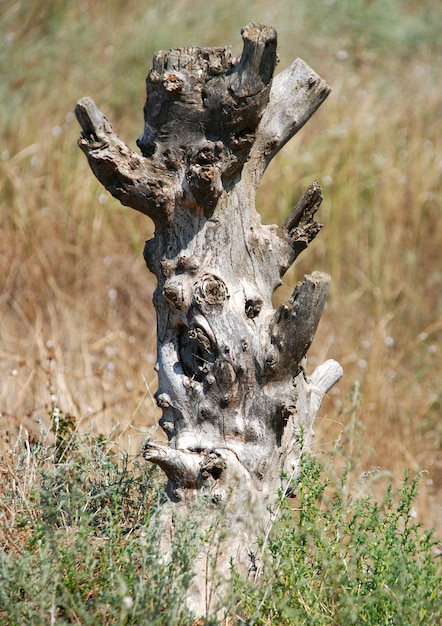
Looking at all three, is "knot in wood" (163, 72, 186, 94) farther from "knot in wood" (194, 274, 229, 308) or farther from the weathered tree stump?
"knot in wood" (194, 274, 229, 308)

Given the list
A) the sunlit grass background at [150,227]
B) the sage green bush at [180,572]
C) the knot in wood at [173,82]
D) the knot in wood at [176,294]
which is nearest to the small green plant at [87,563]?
the sage green bush at [180,572]

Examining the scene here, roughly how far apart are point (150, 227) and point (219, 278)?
382 centimetres

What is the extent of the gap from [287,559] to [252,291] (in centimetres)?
86

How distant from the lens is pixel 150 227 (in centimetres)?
621

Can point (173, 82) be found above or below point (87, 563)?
above

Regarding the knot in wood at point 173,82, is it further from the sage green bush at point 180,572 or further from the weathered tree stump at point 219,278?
the sage green bush at point 180,572

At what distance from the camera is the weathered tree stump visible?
7.83 feet

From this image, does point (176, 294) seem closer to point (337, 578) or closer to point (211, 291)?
point (211, 291)

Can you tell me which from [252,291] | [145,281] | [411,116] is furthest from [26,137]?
[252,291]

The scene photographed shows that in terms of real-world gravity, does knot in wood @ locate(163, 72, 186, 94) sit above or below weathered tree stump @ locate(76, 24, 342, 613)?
above

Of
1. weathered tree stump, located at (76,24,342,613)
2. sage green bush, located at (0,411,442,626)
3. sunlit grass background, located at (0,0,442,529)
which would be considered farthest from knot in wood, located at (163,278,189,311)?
sunlit grass background, located at (0,0,442,529)

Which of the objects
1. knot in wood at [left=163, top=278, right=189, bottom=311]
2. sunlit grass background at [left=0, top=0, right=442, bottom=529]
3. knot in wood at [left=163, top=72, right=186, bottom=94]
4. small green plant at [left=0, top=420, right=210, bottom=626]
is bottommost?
small green plant at [left=0, top=420, right=210, bottom=626]

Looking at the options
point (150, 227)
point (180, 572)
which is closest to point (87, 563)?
point (180, 572)

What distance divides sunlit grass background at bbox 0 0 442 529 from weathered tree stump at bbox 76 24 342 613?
161cm
